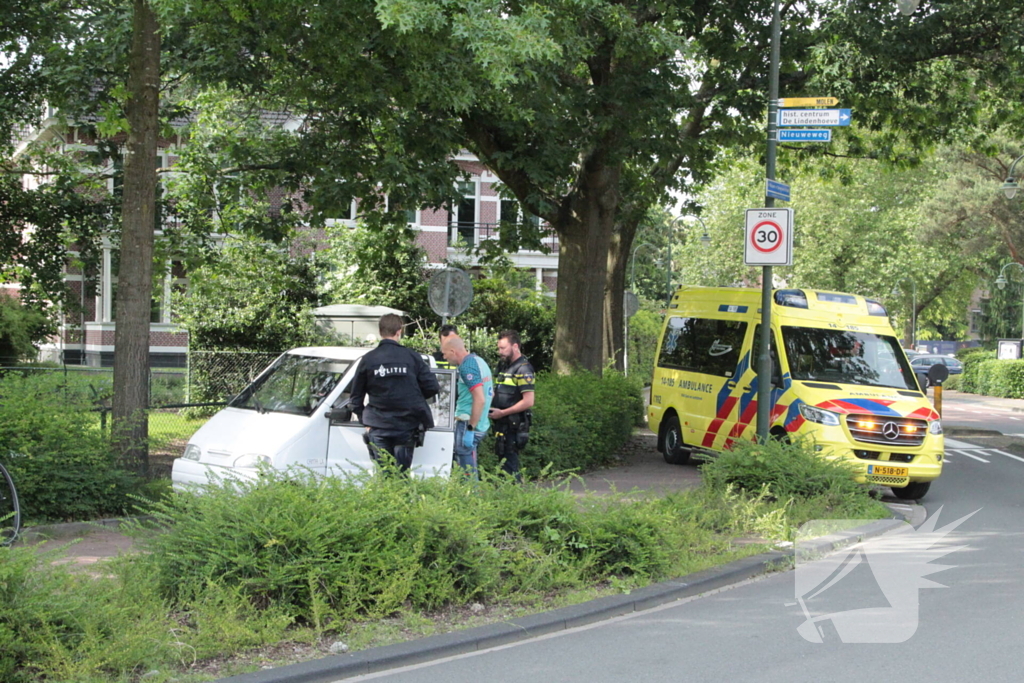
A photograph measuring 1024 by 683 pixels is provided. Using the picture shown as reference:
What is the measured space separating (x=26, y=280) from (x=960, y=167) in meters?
41.4

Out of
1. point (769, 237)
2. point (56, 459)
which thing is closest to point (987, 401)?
point (769, 237)

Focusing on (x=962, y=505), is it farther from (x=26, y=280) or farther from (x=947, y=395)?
(x=947, y=395)

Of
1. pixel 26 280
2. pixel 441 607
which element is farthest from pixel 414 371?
pixel 26 280

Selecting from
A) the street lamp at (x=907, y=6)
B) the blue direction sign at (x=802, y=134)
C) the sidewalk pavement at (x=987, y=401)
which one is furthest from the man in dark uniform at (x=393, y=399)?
the sidewalk pavement at (x=987, y=401)

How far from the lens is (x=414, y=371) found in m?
8.55

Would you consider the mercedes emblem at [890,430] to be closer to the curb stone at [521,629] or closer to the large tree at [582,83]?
the curb stone at [521,629]

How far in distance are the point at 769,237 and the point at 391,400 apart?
544 centimetres

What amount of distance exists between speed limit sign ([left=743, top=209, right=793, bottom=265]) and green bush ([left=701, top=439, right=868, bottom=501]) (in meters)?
2.42

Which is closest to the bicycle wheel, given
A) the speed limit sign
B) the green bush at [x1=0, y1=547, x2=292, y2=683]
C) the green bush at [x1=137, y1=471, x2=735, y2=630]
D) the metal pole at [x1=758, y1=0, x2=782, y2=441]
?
the green bush at [x1=137, y1=471, x2=735, y2=630]

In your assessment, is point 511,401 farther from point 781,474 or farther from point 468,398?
point 781,474

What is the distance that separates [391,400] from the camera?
8414mm

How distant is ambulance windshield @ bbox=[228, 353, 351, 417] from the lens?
31.0 feet

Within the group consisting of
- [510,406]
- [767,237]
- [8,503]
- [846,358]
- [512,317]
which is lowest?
[8,503]

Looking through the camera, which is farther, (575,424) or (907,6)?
(907,6)
